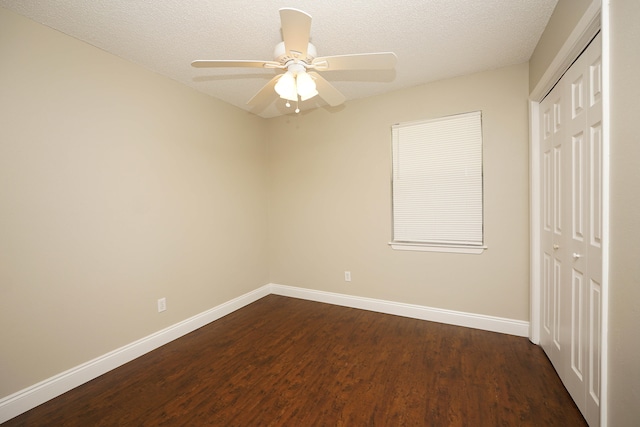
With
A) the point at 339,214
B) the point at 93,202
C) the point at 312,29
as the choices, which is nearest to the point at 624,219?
the point at 312,29

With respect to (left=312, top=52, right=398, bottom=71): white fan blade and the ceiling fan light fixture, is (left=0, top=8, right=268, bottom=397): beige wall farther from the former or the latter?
(left=312, top=52, right=398, bottom=71): white fan blade

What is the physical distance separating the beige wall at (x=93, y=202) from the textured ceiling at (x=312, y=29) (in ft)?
0.90

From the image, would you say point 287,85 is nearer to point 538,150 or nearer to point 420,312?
point 538,150

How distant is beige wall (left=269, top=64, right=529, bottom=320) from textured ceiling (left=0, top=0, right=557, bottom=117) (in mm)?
423

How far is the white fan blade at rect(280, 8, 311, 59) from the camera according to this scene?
1.21 metres

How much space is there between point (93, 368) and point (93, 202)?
1.32 metres

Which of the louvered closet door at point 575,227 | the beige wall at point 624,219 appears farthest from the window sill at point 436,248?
the beige wall at point 624,219

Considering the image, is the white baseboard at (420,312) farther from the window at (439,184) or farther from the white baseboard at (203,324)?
the window at (439,184)

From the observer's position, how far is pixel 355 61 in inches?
62.1

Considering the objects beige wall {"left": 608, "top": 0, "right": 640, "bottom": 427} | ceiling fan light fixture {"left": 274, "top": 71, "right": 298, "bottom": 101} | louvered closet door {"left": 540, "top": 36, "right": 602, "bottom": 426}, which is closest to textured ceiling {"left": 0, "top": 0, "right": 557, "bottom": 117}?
ceiling fan light fixture {"left": 274, "top": 71, "right": 298, "bottom": 101}

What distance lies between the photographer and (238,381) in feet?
6.61

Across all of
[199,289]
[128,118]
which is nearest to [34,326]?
[199,289]

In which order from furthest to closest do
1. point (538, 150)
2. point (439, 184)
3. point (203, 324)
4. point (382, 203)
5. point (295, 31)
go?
point (382, 203), point (203, 324), point (439, 184), point (538, 150), point (295, 31)

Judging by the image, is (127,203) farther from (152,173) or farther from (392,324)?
(392,324)
